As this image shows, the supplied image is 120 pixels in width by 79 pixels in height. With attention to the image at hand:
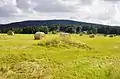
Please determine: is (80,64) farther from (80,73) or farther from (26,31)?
(26,31)

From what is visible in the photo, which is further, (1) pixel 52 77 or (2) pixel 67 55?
(2) pixel 67 55

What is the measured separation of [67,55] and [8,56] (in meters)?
7.29

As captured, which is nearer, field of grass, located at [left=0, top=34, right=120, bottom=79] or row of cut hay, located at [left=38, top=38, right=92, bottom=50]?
field of grass, located at [left=0, top=34, right=120, bottom=79]

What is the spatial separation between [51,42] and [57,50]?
4.24 meters

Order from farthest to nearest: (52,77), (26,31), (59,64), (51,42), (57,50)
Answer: (26,31) < (51,42) < (57,50) < (59,64) < (52,77)

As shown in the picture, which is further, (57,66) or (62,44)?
(62,44)

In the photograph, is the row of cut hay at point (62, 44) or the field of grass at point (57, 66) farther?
the row of cut hay at point (62, 44)

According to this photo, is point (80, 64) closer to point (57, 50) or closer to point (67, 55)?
point (67, 55)

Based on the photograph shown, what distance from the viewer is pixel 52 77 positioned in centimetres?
2984

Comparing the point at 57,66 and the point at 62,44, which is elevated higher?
the point at 57,66

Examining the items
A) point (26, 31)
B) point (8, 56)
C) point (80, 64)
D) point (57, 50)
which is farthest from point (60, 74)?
point (26, 31)

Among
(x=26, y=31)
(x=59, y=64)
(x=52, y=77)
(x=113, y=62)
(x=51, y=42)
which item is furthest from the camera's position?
(x=26, y=31)

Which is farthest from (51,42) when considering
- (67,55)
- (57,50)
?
(67,55)

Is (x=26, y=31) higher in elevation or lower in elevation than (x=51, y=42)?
lower
